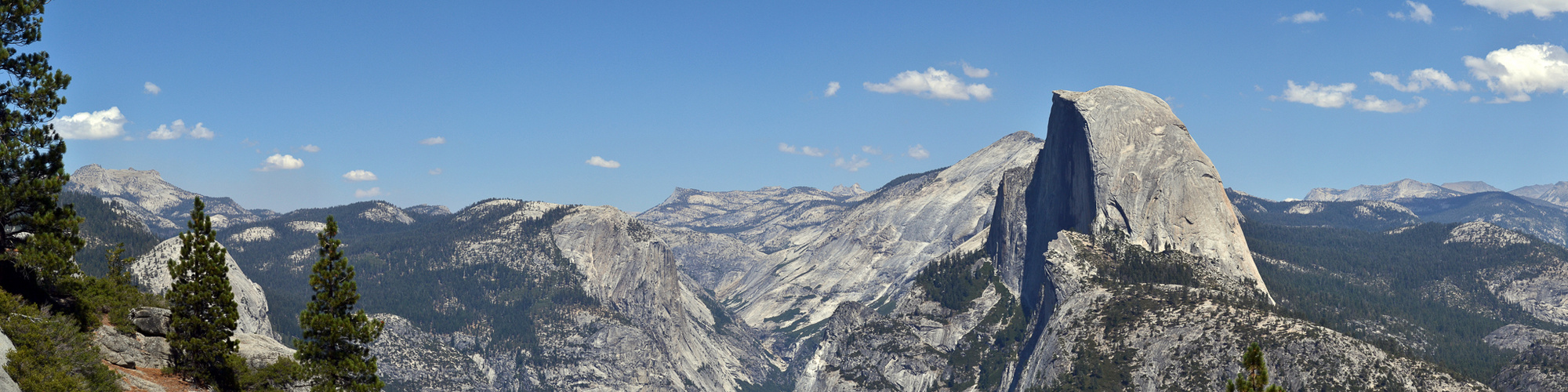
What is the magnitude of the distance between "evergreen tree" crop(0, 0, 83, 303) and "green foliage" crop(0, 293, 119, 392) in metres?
3.02

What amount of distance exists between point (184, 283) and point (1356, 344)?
17630cm

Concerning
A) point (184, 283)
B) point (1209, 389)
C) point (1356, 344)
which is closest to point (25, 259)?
point (184, 283)

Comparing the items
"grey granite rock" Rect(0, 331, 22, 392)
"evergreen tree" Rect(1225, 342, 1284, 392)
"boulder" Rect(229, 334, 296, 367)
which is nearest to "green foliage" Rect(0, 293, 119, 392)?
"grey granite rock" Rect(0, 331, 22, 392)

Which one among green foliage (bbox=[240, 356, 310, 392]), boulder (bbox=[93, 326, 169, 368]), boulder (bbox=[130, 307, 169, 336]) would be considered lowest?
green foliage (bbox=[240, 356, 310, 392])

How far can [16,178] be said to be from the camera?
2717 inches

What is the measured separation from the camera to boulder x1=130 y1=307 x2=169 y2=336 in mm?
72750

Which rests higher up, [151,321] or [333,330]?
[151,321]

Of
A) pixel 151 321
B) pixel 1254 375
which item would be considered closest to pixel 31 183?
pixel 151 321

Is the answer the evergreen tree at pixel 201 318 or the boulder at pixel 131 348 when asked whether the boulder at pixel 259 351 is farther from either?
the boulder at pixel 131 348

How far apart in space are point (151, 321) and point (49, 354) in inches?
479

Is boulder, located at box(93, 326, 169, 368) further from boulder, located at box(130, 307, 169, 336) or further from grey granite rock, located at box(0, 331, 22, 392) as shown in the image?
grey granite rock, located at box(0, 331, 22, 392)

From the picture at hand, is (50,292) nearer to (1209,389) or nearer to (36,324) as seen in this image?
(36,324)

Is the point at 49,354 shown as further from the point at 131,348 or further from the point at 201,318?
the point at 201,318

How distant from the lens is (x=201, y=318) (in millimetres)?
72750
